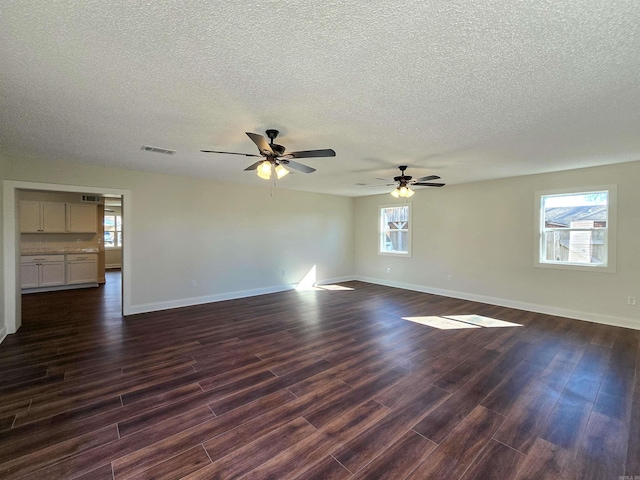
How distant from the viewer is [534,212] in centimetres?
516

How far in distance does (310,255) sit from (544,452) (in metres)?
6.06

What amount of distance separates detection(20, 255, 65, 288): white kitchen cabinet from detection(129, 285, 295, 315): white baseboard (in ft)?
11.9

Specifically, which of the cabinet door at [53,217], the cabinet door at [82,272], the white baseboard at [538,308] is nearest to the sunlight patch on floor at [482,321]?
the white baseboard at [538,308]

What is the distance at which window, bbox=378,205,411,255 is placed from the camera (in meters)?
7.38

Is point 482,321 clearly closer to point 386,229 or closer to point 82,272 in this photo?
point 386,229

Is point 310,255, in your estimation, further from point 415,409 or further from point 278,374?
point 415,409

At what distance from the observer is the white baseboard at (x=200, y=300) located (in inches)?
200

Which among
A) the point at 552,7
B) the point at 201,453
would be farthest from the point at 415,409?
the point at 552,7

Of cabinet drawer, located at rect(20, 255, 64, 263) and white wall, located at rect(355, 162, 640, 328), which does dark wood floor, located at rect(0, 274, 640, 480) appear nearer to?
white wall, located at rect(355, 162, 640, 328)

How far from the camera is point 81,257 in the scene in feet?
23.6

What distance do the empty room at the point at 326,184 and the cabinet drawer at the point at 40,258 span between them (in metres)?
0.21

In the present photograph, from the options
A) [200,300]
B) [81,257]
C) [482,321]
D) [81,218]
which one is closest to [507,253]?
[482,321]

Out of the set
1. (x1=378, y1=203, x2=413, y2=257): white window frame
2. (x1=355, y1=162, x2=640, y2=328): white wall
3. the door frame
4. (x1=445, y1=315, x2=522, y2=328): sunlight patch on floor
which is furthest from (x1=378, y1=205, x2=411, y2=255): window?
the door frame

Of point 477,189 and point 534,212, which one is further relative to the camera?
point 477,189
